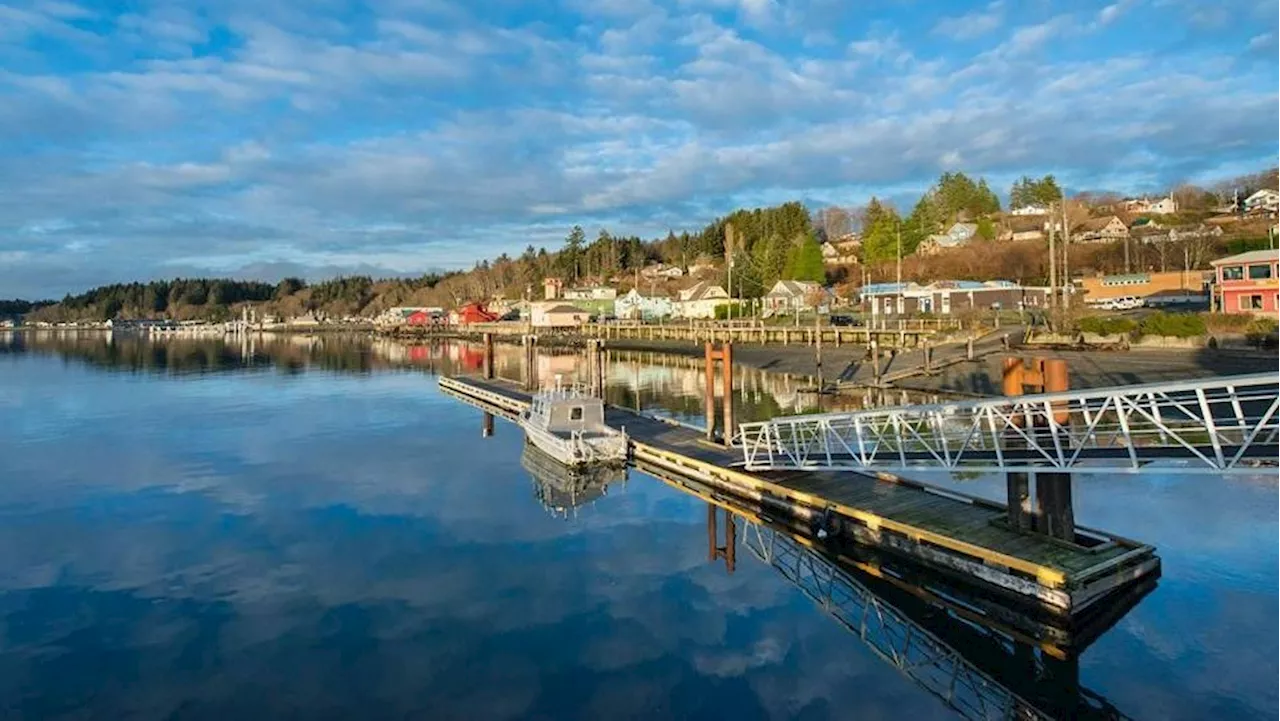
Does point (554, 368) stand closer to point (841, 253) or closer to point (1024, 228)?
point (841, 253)

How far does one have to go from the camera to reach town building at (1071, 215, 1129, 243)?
11088 centimetres

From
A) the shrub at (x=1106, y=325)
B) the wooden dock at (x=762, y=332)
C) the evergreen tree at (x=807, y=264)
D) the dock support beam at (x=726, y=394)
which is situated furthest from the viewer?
the evergreen tree at (x=807, y=264)

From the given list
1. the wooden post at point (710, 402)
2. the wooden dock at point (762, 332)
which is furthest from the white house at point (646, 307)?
the wooden post at point (710, 402)

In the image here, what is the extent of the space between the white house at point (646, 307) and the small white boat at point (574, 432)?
91270 millimetres

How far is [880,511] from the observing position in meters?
17.7

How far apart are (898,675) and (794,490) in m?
7.63

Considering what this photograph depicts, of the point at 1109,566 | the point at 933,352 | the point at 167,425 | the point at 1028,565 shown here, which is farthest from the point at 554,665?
the point at 933,352

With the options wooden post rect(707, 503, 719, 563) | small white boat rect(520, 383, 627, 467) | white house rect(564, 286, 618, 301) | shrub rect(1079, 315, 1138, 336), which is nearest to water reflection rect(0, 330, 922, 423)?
small white boat rect(520, 383, 627, 467)

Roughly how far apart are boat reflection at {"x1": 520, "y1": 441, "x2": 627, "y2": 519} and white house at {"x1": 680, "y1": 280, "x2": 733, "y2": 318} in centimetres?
7684

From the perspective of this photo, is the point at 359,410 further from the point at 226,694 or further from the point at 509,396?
the point at 226,694

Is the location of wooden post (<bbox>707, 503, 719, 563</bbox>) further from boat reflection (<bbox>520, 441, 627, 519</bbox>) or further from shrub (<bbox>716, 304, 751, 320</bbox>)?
shrub (<bbox>716, 304, 751, 320</bbox>)

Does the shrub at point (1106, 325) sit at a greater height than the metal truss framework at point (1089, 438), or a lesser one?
greater

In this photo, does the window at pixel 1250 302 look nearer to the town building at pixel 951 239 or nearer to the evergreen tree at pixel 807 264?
the evergreen tree at pixel 807 264

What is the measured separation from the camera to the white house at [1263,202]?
11606 cm
